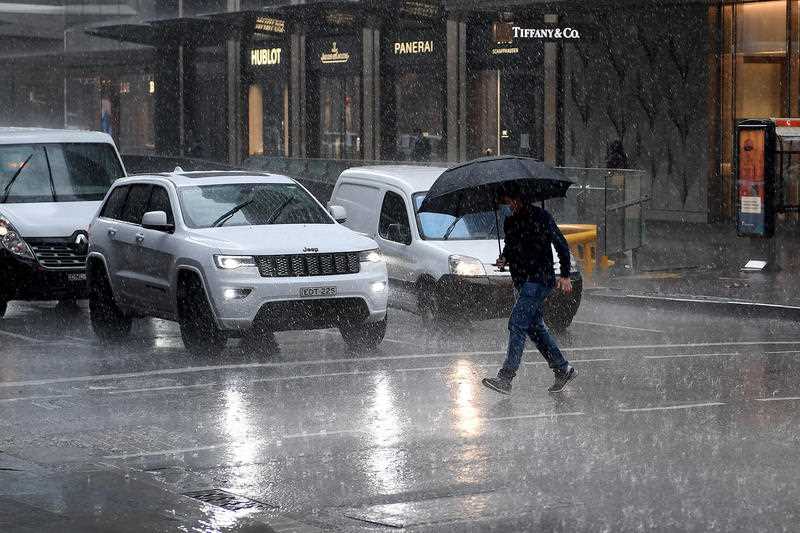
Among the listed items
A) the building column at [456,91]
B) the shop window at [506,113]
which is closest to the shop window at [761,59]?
the shop window at [506,113]

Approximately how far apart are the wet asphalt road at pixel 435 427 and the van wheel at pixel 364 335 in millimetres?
317

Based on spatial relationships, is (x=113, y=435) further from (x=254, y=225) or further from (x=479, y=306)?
(x=479, y=306)

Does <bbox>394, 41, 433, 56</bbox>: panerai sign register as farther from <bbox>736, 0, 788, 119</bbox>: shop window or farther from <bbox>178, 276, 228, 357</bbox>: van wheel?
<bbox>178, 276, 228, 357</bbox>: van wheel

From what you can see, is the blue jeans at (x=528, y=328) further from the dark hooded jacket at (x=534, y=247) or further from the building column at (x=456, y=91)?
the building column at (x=456, y=91)

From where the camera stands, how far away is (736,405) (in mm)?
10945

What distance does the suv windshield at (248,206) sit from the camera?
14727 millimetres

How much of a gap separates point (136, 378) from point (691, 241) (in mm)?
16100

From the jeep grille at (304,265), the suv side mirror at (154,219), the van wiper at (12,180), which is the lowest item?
the jeep grille at (304,265)

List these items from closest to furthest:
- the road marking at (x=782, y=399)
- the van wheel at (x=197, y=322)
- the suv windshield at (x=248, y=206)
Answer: the road marking at (x=782, y=399) → the van wheel at (x=197, y=322) → the suv windshield at (x=248, y=206)

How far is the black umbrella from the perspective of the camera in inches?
467

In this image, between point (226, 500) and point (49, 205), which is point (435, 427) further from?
point (49, 205)

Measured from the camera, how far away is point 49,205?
712 inches

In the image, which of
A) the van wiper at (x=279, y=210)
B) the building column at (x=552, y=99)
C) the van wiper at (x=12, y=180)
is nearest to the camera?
the van wiper at (x=279, y=210)

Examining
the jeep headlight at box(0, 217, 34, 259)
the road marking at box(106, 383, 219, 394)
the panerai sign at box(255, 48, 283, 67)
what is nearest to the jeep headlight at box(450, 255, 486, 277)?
the road marking at box(106, 383, 219, 394)
